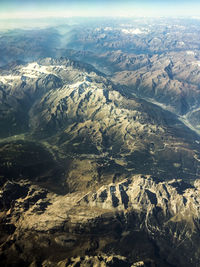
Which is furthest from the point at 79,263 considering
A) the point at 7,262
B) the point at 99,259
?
the point at 7,262

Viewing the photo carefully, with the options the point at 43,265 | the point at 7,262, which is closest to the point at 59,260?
the point at 43,265

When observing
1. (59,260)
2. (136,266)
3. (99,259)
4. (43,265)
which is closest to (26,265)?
(43,265)

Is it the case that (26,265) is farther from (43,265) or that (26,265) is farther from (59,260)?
(59,260)

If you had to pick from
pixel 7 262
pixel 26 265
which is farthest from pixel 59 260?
pixel 7 262

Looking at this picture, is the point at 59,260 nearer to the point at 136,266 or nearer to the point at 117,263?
the point at 117,263

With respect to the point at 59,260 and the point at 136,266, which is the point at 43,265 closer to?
the point at 59,260

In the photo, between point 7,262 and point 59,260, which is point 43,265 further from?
point 7,262
